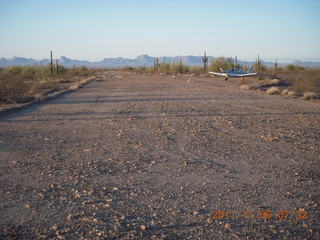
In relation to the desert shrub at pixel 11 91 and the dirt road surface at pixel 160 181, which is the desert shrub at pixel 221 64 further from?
the dirt road surface at pixel 160 181

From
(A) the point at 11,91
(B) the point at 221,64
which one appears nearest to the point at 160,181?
(A) the point at 11,91

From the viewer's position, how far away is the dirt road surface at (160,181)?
375cm

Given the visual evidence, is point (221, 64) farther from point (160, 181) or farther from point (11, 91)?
point (160, 181)

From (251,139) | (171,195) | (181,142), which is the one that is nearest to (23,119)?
(181,142)

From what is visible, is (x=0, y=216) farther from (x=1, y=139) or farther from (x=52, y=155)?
(x=1, y=139)

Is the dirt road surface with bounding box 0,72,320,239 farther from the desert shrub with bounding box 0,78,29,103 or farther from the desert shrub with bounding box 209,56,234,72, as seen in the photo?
the desert shrub with bounding box 209,56,234,72

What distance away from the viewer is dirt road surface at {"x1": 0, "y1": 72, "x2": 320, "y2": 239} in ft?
12.3

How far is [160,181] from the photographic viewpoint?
207 inches

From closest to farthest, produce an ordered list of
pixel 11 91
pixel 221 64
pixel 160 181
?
pixel 160 181 < pixel 11 91 < pixel 221 64

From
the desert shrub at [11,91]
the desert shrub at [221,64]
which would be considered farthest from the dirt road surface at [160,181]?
the desert shrub at [221,64]

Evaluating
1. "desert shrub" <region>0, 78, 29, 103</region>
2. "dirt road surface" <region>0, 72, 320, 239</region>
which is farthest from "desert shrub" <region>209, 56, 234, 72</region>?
"dirt road surface" <region>0, 72, 320, 239</region>

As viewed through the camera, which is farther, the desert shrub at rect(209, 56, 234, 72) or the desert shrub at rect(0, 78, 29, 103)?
the desert shrub at rect(209, 56, 234, 72)

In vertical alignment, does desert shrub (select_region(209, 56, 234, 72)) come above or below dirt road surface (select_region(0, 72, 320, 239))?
above

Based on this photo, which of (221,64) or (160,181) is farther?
(221,64)
